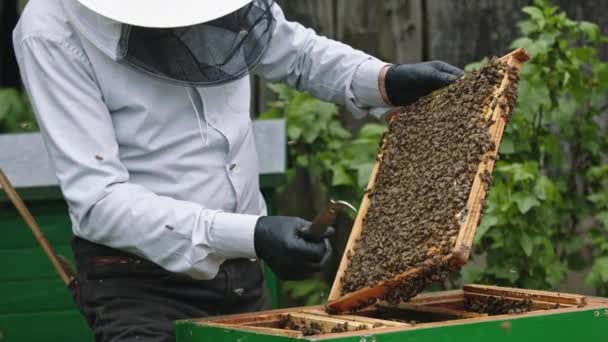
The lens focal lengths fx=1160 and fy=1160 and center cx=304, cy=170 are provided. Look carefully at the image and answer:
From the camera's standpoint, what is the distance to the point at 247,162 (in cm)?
333

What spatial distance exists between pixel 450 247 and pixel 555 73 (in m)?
1.91

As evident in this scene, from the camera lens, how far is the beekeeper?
9.68ft

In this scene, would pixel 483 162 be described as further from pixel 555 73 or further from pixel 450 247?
pixel 555 73

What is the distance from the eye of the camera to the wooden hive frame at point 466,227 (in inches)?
111

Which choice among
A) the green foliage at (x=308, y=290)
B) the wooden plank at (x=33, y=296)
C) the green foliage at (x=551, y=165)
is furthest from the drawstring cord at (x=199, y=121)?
the green foliage at (x=308, y=290)

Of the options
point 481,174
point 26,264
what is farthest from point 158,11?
point 26,264

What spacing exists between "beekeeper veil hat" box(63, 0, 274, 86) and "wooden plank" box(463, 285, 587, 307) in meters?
0.92

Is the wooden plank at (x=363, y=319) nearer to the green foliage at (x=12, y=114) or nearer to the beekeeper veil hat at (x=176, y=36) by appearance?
the beekeeper veil hat at (x=176, y=36)

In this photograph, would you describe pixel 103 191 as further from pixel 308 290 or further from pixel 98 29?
pixel 308 290

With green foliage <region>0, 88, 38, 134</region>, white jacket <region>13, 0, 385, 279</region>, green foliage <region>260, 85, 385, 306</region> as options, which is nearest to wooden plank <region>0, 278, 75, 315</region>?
green foliage <region>0, 88, 38, 134</region>

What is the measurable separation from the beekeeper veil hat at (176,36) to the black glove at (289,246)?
1.48 ft

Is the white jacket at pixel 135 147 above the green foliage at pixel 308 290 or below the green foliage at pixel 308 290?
above

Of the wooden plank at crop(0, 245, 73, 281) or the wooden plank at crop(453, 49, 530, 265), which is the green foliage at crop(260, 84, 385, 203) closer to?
the wooden plank at crop(0, 245, 73, 281)

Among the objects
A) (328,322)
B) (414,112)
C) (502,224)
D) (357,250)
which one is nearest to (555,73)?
(502,224)
